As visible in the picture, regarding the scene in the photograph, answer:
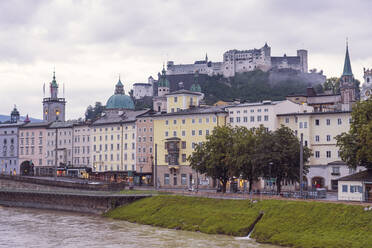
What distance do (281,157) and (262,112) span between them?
1393 inches

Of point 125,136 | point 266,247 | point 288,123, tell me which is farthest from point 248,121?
point 266,247

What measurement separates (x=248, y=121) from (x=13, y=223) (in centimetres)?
5192

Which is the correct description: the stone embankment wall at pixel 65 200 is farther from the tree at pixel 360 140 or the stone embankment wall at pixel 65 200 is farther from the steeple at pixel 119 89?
the steeple at pixel 119 89

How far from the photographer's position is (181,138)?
129 m

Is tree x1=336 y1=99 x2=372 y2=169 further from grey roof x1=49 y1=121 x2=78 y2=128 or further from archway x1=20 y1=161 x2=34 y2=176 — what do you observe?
archway x1=20 y1=161 x2=34 y2=176

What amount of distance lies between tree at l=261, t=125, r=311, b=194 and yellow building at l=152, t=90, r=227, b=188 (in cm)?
3642

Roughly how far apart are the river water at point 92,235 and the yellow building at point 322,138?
3831cm

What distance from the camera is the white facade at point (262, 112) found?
383 ft

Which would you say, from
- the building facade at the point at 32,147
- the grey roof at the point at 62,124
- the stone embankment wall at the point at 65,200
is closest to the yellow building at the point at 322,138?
the stone embankment wall at the point at 65,200

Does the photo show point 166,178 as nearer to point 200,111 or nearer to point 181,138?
point 181,138

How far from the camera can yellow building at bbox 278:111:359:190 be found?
106625 millimetres

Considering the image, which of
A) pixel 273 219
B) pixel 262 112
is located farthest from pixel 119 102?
pixel 273 219

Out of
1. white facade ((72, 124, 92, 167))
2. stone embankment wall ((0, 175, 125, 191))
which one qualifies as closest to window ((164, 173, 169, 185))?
stone embankment wall ((0, 175, 125, 191))

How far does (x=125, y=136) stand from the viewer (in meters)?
147
